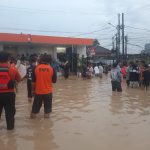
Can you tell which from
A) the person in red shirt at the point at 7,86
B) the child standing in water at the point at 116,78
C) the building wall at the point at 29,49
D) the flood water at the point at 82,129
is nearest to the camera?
the flood water at the point at 82,129

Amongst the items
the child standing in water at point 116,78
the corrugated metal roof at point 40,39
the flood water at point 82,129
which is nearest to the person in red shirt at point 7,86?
the flood water at point 82,129

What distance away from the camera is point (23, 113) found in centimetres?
1098

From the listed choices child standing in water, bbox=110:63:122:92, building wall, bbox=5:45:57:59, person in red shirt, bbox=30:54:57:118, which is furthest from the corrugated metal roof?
person in red shirt, bbox=30:54:57:118

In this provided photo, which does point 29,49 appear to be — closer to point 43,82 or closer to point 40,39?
point 40,39

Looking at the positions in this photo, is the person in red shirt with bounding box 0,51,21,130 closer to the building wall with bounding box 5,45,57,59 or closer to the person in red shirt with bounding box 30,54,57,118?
the person in red shirt with bounding box 30,54,57,118

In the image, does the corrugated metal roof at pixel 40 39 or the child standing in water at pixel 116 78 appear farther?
the corrugated metal roof at pixel 40 39

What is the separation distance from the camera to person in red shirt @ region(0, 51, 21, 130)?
336 inches

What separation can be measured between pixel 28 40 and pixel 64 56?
15.4 ft

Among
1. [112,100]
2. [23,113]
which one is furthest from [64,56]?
[23,113]

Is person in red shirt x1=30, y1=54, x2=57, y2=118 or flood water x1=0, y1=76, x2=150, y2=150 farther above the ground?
person in red shirt x1=30, y1=54, x2=57, y2=118

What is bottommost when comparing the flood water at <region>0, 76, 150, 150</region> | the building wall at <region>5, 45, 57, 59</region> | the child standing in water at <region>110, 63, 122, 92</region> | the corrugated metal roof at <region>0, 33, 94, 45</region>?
the flood water at <region>0, 76, 150, 150</region>

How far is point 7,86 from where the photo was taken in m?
8.54

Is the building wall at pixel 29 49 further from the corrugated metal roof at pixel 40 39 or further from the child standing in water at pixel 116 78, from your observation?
the child standing in water at pixel 116 78

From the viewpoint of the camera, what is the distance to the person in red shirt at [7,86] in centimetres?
853
